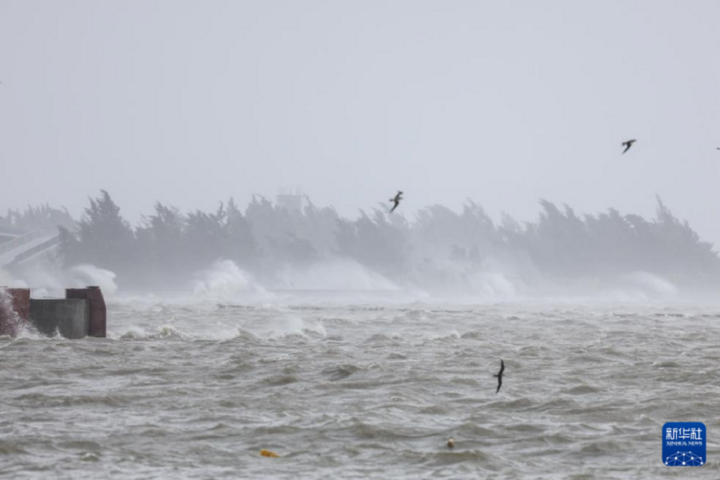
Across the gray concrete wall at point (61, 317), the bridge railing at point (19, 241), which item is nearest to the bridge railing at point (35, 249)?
the bridge railing at point (19, 241)

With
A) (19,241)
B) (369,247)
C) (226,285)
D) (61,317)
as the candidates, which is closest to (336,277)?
(369,247)

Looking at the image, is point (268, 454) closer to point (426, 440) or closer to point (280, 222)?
point (426, 440)

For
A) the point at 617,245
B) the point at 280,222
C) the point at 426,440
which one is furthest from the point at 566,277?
the point at 426,440

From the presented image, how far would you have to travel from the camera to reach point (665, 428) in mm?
12695

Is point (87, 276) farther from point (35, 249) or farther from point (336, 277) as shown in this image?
point (336, 277)

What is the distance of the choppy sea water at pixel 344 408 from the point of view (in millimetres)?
10750

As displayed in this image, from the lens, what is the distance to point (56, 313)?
86.5ft

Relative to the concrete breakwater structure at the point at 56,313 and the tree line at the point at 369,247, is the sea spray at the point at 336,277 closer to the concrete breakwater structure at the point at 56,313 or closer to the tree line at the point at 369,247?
the tree line at the point at 369,247

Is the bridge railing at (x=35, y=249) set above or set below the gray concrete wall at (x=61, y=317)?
above

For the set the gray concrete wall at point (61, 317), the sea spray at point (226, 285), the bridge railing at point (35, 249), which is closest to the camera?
the gray concrete wall at point (61, 317)

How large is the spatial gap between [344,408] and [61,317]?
46.2 ft

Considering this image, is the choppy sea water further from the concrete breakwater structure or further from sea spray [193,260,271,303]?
sea spray [193,260,271,303]

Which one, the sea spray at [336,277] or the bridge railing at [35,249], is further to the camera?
the sea spray at [336,277]

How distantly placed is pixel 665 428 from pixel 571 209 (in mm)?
178702
